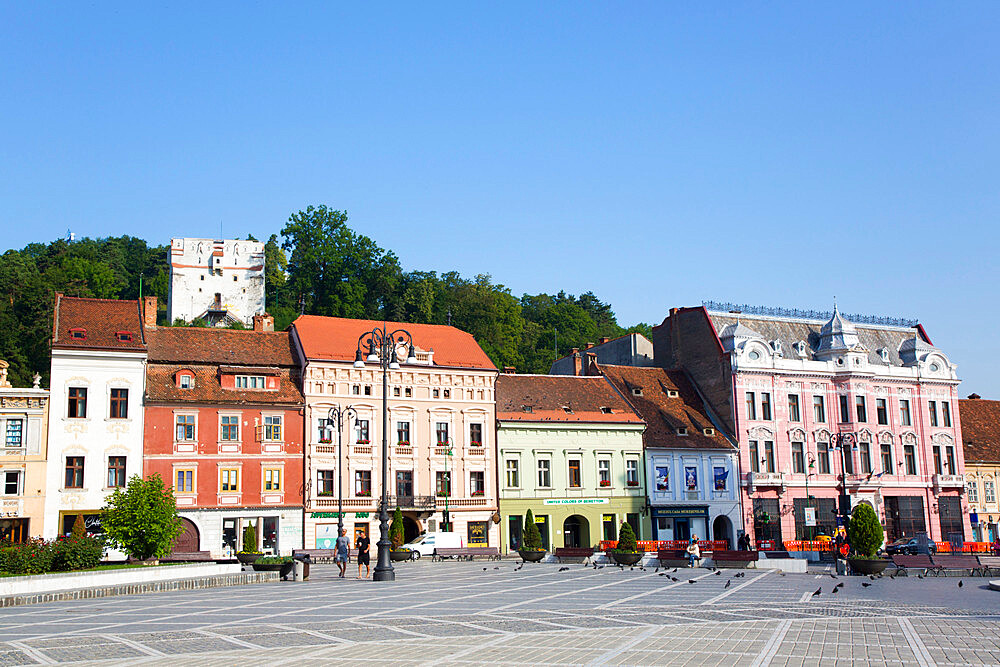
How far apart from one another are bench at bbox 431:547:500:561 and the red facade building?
831 cm

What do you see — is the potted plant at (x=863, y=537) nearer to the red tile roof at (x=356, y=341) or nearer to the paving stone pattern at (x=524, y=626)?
the paving stone pattern at (x=524, y=626)

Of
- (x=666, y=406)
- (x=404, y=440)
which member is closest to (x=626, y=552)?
(x=404, y=440)

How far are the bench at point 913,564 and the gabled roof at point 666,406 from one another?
2393 centimetres

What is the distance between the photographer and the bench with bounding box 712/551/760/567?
35.2 m

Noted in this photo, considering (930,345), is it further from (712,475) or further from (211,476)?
(211,476)

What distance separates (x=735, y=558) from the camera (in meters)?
35.6

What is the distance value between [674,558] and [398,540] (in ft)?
48.5

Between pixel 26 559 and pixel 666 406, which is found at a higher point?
pixel 666 406

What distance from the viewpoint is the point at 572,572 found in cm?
3484

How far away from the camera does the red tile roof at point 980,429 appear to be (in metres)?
65.2

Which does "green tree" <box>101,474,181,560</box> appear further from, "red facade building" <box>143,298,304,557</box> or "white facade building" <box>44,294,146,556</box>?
"red facade building" <box>143,298,304,557</box>

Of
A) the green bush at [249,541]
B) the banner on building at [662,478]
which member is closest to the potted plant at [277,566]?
the green bush at [249,541]

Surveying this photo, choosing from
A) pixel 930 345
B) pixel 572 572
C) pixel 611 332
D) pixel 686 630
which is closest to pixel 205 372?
pixel 572 572

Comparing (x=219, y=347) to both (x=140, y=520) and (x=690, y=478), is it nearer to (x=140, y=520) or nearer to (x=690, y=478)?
(x=140, y=520)
